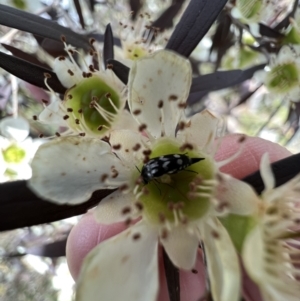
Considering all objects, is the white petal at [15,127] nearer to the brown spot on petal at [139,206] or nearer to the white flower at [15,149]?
the white flower at [15,149]

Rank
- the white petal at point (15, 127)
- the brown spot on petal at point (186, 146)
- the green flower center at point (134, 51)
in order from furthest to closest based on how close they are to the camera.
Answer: the white petal at point (15, 127), the green flower center at point (134, 51), the brown spot on petal at point (186, 146)

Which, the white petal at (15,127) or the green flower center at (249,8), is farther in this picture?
the white petal at (15,127)

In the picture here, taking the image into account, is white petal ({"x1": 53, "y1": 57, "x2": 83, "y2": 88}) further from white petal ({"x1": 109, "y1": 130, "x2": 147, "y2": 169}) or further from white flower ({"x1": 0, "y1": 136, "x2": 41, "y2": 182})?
white flower ({"x1": 0, "y1": 136, "x2": 41, "y2": 182})

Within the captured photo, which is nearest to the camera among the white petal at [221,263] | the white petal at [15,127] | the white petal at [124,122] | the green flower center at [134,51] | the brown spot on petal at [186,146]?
the white petal at [221,263]

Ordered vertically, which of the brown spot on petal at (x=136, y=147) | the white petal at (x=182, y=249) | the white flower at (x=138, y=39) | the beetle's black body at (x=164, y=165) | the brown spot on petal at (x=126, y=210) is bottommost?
the white flower at (x=138, y=39)

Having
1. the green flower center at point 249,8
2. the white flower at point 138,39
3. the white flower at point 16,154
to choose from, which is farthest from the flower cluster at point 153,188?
the white flower at point 16,154

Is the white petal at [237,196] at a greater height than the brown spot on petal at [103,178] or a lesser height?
greater

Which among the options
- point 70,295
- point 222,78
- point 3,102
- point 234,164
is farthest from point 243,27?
point 70,295

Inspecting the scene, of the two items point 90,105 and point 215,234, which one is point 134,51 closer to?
point 90,105

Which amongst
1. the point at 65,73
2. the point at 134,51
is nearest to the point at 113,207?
the point at 65,73
